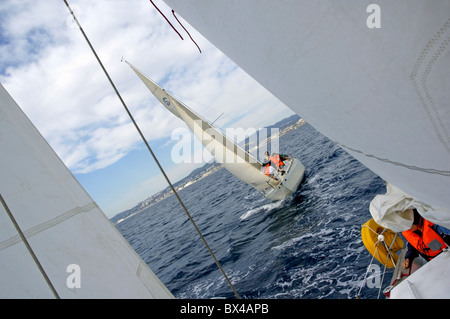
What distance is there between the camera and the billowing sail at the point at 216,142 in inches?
701

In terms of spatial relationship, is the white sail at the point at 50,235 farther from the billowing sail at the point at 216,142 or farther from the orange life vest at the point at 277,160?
the orange life vest at the point at 277,160

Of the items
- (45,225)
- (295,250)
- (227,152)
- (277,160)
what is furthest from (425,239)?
(277,160)

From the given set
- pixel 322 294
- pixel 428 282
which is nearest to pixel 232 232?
pixel 322 294

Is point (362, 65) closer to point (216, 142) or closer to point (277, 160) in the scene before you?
point (216, 142)

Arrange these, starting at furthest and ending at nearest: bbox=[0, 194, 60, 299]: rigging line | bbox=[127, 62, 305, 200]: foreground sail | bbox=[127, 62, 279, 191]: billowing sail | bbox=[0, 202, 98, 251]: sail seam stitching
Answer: bbox=[127, 62, 279, 191]: billowing sail
bbox=[127, 62, 305, 200]: foreground sail
bbox=[0, 202, 98, 251]: sail seam stitching
bbox=[0, 194, 60, 299]: rigging line

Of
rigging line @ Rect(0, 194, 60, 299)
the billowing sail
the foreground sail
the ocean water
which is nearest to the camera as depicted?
rigging line @ Rect(0, 194, 60, 299)

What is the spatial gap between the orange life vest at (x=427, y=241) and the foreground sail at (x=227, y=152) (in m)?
12.3

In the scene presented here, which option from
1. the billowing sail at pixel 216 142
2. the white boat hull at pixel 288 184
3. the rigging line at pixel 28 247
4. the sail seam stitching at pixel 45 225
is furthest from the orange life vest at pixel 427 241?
the billowing sail at pixel 216 142

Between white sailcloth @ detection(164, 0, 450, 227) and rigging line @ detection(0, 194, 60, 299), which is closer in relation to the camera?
white sailcloth @ detection(164, 0, 450, 227)

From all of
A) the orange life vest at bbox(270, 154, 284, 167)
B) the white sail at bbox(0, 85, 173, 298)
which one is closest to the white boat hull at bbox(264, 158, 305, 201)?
the orange life vest at bbox(270, 154, 284, 167)

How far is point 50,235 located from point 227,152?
1647 centimetres

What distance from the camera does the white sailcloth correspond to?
3.91 feet

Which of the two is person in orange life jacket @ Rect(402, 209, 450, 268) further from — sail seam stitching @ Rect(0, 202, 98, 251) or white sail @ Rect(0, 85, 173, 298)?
sail seam stitching @ Rect(0, 202, 98, 251)

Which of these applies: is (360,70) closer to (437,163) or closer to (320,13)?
(320,13)
